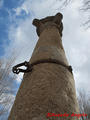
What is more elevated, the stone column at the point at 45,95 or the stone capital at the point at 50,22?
the stone capital at the point at 50,22

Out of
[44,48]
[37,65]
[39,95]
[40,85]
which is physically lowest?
[39,95]

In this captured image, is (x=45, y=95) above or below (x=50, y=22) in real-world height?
below

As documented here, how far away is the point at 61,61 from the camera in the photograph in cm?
151

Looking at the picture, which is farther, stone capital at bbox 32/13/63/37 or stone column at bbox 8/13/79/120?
stone capital at bbox 32/13/63/37

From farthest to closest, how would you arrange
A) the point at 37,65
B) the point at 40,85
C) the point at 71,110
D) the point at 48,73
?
the point at 37,65, the point at 48,73, the point at 40,85, the point at 71,110

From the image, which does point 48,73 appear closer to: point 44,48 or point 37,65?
point 37,65

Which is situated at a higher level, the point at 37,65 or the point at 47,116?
the point at 37,65

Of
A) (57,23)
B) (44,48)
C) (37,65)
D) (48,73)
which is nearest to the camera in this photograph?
(48,73)

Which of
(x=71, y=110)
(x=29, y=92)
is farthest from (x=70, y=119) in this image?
(x=29, y=92)

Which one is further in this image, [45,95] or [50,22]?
[50,22]

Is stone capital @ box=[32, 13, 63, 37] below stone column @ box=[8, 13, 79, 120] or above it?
above

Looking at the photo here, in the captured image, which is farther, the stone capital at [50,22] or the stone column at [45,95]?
the stone capital at [50,22]

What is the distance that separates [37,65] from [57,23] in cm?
183

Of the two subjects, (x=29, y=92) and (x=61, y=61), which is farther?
(x=61, y=61)
